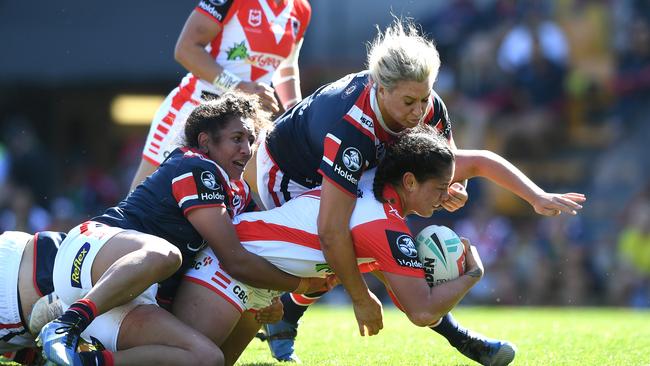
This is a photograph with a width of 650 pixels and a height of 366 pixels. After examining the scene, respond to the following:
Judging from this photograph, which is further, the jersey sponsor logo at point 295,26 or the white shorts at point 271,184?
the jersey sponsor logo at point 295,26

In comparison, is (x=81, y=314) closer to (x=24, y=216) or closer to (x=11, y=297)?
(x=11, y=297)

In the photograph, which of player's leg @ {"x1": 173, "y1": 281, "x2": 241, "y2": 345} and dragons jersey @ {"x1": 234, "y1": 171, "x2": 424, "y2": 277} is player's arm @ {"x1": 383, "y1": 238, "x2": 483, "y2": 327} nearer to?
dragons jersey @ {"x1": 234, "y1": 171, "x2": 424, "y2": 277}

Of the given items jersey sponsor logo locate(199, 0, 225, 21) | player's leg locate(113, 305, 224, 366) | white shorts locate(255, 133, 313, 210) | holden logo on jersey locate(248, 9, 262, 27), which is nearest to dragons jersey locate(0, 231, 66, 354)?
player's leg locate(113, 305, 224, 366)

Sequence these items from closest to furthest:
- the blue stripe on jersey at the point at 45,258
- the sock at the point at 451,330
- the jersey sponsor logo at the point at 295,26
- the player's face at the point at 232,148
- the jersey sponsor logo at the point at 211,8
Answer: the blue stripe on jersey at the point at 45,258
the player's face at the point at 232,148
the sock at the point at 451,330
the jersey sponsor logo at the point at 211,8
the jersey sponsor logo at the point at 295,26

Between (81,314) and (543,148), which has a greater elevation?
(81,314)

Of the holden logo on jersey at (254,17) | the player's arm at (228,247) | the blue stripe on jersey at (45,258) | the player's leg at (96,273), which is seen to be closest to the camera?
the player's leg at (96,273)

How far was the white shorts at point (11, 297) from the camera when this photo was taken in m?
4.93

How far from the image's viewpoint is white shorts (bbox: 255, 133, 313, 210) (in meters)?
5.66

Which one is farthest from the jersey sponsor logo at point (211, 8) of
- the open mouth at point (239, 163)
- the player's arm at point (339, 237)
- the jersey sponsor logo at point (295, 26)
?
the player's arm at point (339, 237)

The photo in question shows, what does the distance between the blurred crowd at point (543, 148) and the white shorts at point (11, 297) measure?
324 inches

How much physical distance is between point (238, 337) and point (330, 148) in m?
1.06

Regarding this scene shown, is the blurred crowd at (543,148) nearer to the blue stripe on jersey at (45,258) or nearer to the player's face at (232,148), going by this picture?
the blue stripe on jersey at (45,258)

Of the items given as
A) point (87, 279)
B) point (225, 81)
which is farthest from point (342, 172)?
point (225, 81)

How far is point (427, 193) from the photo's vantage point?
504 centimetres
